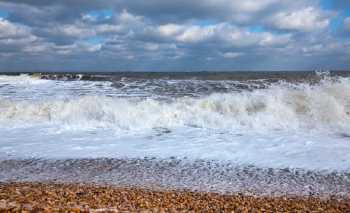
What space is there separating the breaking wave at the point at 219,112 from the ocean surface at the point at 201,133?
3 centimetres

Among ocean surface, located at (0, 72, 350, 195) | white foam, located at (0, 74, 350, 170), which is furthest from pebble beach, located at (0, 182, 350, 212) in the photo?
white foam, located at (0, 74, 350, 170)

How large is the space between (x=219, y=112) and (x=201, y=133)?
296cm

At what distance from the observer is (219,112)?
44.4 ft

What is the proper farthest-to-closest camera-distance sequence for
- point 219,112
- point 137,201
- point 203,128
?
point 219,112, point 203,128, point 137,201

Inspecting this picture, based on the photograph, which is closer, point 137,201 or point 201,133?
point 137,201

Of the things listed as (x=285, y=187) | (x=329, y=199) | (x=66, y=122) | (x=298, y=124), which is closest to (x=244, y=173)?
(x=285, y=187)

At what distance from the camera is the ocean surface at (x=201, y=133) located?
7.71 metres

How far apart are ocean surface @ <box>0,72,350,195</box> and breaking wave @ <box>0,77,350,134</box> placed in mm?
Result: 32

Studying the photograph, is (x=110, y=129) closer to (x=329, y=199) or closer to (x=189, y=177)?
(x=189, y=177)

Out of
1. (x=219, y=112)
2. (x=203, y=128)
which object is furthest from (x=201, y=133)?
(x=219, y=112)

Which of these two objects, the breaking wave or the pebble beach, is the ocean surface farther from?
the pebble beach

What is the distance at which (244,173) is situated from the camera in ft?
23.1

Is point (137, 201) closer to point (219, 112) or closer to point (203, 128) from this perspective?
point (203, 128)

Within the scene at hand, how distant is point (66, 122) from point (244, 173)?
7470 millimetres
